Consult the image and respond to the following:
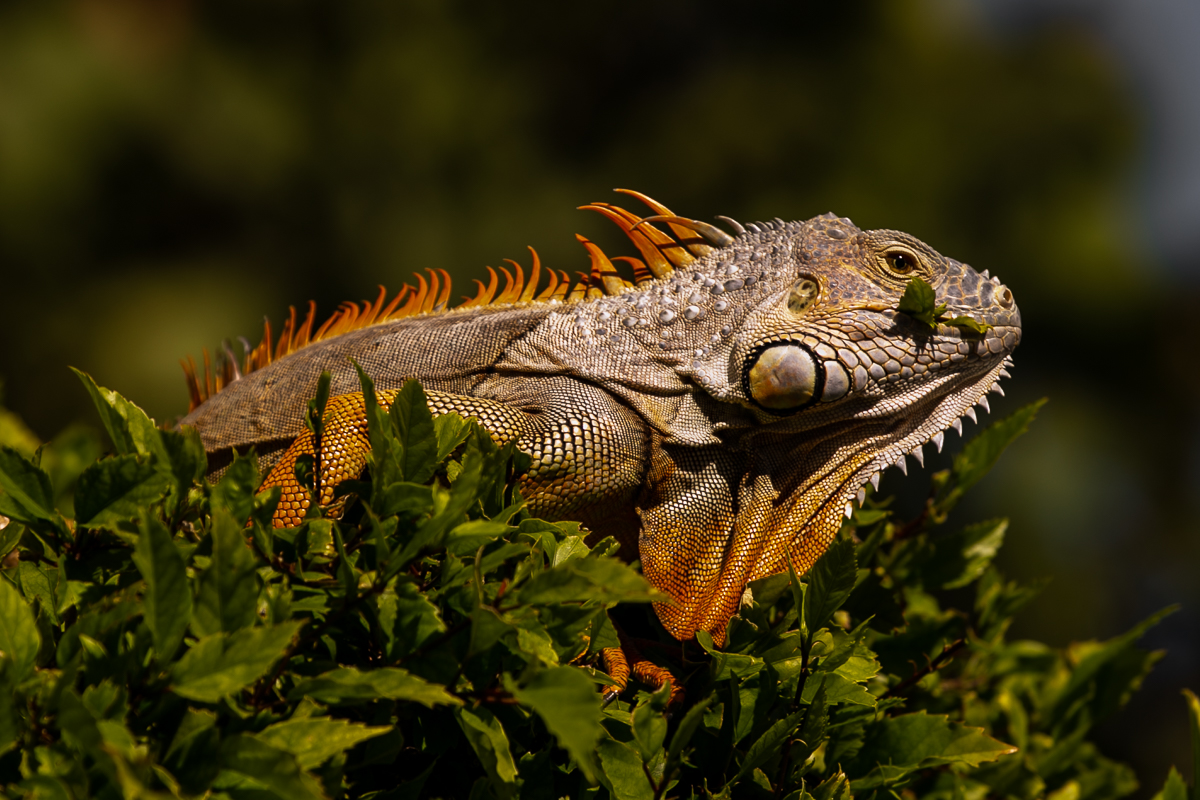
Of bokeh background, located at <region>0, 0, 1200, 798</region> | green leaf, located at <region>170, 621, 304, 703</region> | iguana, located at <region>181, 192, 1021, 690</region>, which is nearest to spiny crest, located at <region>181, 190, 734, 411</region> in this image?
iguana, located at <region>181, 192, 1021, 690</region>

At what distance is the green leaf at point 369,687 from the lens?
144 cm

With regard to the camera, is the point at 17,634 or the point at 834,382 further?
the point at 834,382

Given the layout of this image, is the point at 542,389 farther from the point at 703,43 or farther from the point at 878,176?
the point at 703,43

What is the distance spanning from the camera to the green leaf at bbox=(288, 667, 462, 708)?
1.44m

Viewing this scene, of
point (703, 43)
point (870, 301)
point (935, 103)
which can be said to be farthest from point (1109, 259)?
point (870, 301)

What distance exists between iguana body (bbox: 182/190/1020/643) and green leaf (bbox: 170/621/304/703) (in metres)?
0.78

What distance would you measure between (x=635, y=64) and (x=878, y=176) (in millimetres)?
4380

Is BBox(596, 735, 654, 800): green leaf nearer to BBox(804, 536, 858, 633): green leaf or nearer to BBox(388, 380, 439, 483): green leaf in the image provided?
BBox(804, 536, 858, 633): green leaf

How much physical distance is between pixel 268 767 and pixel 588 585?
51 cm

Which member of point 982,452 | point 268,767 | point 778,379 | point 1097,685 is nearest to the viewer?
point 268,767

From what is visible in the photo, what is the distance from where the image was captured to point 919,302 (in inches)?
93.9

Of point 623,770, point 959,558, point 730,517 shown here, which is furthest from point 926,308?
point 623,770

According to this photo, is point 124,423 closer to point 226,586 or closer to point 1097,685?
point 226,586

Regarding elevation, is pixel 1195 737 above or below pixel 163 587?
below
